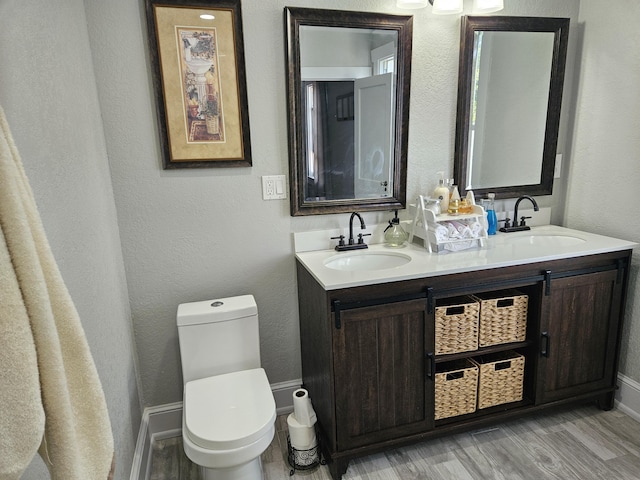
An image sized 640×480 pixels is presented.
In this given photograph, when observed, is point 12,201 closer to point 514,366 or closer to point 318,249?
point 318,249

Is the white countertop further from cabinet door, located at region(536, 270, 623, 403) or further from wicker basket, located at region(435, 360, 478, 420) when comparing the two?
wicker basket, located at region(435, 360, 478, 420)

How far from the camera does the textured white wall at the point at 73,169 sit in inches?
40.8

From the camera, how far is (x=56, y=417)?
2.30ft

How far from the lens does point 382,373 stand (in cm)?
188

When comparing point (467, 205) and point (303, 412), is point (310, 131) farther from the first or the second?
point (303, 412)

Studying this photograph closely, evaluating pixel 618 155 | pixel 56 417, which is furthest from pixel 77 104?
pixel 618 155

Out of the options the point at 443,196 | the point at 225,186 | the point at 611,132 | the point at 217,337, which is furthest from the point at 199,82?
the point at 611,132

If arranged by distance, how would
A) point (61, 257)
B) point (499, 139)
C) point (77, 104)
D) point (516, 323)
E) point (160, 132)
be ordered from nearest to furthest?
point (61, 257) < point (77, 104) < point (160, 132) < point (516, 323) < point (499, 139)

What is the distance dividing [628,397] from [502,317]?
0.94 m

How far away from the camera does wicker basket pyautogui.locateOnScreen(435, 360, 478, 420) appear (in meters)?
2.02

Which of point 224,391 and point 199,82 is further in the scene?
point 199,82

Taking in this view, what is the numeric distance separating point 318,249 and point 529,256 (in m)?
1.02

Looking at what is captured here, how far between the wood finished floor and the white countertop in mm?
907

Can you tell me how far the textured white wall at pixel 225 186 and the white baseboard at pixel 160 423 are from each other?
0.18 feet
